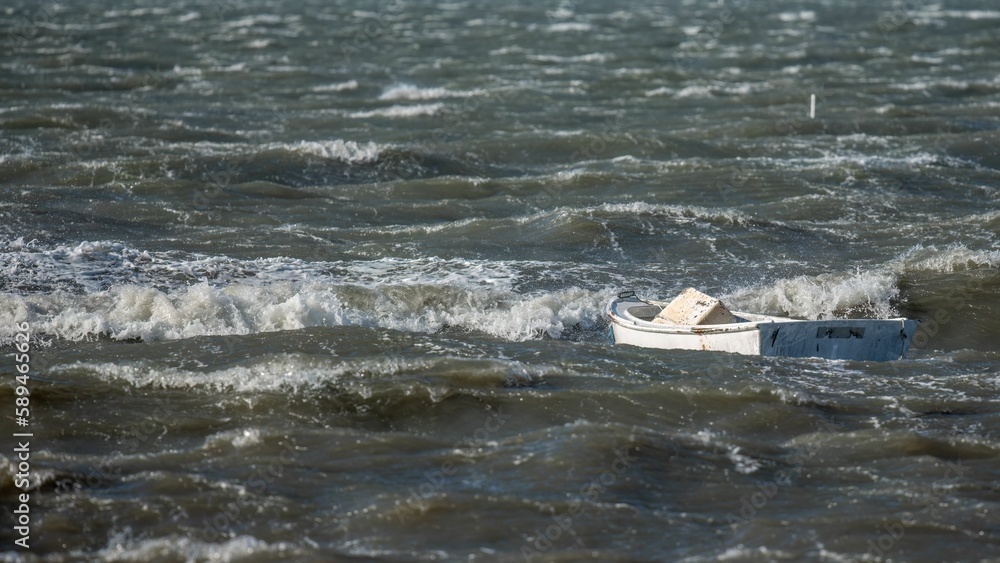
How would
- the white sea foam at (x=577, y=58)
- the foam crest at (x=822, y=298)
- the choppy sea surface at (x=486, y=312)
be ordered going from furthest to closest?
the white sea foam at (x=577, y=58), the foam crest at (x=822, y=298), the choppy sea surface at (x=486, y=312)

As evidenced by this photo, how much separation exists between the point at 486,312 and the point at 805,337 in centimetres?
497

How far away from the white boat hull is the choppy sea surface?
0.31 metres

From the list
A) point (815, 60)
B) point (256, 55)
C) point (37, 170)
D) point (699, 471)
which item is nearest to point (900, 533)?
point (699, 471)

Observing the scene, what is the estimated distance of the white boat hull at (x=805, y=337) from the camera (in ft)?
47.7

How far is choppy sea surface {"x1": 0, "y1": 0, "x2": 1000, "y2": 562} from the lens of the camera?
1066cm

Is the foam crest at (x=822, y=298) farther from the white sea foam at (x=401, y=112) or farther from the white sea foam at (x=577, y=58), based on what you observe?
the white sea foam at (x=577, y=58)

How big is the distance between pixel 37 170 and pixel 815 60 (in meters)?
31.1

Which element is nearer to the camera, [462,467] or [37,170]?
[462,467]

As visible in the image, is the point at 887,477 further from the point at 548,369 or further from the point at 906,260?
the point at 906,260

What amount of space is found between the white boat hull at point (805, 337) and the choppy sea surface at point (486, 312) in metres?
0.31

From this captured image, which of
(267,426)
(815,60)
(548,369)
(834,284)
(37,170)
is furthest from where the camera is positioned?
(815,60)

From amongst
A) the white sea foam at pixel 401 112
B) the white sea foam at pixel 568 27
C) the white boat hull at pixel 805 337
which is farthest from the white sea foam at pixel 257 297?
the white sea foam at pixel 568 27

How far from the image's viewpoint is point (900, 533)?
1030 cm

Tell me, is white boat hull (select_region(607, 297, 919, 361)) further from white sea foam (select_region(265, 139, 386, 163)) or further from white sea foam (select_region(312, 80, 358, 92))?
white sea foam (select_region(312, 80, 358, 92))
